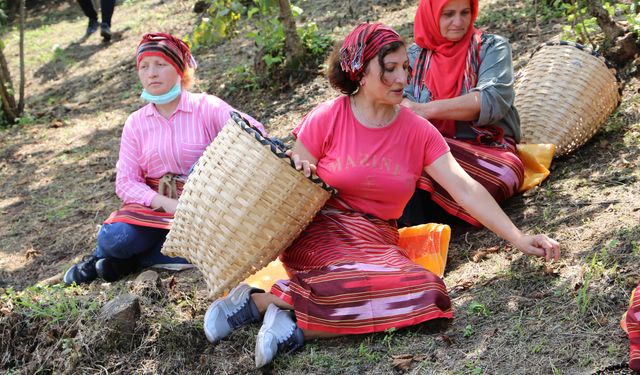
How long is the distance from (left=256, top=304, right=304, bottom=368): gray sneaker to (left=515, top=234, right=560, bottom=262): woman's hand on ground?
0.97 m

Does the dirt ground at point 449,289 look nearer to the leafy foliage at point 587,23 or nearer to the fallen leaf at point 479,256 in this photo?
the fallen leaf at point 479,256

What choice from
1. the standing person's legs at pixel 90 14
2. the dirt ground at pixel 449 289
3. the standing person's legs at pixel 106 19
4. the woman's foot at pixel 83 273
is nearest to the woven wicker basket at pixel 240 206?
the dirt ground at pixel 449 289

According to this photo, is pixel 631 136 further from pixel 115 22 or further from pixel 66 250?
pixel 115 22

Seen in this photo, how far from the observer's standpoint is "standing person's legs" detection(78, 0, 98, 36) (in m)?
11.1

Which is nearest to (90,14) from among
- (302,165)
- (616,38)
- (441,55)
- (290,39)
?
(290,39)

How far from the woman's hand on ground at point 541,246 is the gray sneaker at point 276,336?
967 mm

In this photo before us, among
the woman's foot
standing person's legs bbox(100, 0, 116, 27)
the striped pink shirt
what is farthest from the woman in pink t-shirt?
standing person's legs bbox(100, 0, 116, 27)

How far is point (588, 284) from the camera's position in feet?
10.5

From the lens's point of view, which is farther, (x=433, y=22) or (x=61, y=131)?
(x=61, y=131)

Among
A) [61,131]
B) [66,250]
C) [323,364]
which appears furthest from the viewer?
[61,131]

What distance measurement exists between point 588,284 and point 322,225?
1.15 meters

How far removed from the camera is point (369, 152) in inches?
136

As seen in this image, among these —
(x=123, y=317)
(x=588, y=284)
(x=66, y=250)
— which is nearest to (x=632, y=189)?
(x=588, y=284)

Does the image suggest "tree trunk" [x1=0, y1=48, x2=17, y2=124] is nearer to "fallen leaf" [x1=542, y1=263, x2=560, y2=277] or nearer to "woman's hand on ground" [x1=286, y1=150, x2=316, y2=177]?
"woman's hand on ground" [x1=286, y1=150, x2=316, y2=177]
